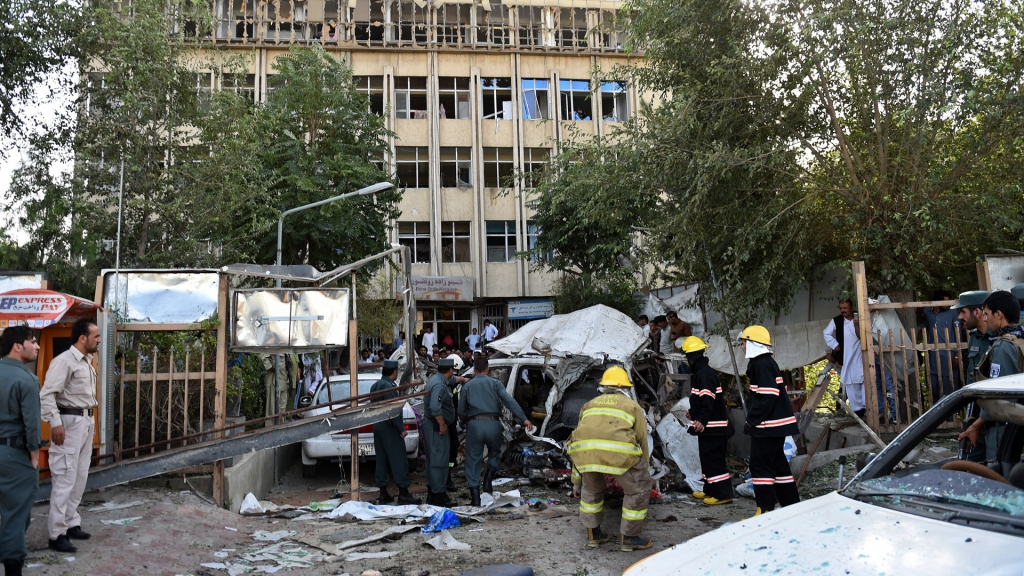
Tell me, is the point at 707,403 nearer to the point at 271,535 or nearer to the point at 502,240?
the point at 271,535

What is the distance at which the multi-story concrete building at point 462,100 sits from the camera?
31375 millimetres

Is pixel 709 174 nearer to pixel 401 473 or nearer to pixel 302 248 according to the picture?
pixel 401 473

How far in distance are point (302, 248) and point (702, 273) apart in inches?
380

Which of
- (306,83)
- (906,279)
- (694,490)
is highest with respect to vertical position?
(306,83)

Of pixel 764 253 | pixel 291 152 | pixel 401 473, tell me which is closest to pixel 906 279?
pixel 764 253

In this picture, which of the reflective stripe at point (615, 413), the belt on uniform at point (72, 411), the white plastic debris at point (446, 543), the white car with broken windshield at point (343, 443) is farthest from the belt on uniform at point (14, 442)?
the white car with broken windshield at point (343, 443)

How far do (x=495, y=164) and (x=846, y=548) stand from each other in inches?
1191

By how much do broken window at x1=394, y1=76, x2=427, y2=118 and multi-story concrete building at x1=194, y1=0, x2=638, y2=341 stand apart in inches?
1.7

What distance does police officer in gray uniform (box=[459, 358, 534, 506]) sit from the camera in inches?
348

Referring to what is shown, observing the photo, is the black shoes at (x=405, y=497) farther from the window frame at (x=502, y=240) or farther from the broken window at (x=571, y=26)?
the broken window at (x=571, y=26)

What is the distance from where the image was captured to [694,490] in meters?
9.10

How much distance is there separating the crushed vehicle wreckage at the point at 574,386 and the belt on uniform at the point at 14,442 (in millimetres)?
5976

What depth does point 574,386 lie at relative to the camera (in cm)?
1038

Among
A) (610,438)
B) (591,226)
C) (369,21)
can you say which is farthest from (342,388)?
(369,21)
